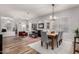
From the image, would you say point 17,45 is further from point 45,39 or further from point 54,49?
point 54,49

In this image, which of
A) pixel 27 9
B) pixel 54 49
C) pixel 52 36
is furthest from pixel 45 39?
pixel 27 9

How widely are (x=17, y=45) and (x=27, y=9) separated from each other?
65 cm

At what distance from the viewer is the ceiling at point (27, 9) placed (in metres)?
1.73

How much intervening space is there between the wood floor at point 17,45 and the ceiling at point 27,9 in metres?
0.39

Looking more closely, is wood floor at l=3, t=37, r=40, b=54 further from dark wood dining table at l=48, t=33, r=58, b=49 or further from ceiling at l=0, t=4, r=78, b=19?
ceiling at l=0, t=4, r=78, b=19

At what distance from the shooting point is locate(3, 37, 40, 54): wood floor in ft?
5.74

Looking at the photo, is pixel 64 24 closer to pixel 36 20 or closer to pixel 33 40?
pixel 36 20

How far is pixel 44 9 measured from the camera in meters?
1.77

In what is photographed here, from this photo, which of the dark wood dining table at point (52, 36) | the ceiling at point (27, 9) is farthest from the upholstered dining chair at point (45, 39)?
the ceiling at point (27, 9)

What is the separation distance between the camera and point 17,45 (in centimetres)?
176

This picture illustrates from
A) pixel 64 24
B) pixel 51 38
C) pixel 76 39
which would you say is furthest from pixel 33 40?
pixel 76 39

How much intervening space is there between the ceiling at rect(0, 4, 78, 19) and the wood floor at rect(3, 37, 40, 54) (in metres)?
0.39
